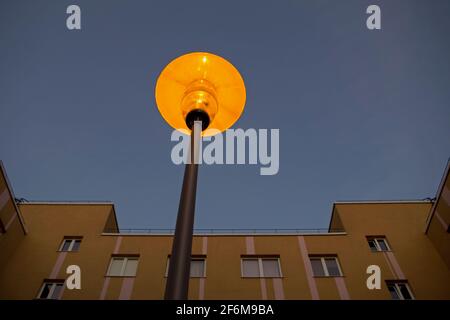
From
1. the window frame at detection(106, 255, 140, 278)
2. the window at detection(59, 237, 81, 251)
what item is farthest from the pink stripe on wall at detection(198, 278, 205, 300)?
the window at detection(59, 237, 81, 251)

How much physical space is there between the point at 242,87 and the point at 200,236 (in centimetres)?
1219

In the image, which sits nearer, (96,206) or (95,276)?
(95,276)

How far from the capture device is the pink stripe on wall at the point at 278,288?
39.9ft

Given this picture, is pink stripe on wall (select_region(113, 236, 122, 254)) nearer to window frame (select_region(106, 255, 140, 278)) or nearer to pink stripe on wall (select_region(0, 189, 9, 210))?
window frame (select_region(106, 255, 140, 278))

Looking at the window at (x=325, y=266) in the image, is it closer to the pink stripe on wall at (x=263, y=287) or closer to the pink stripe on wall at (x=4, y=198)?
the pink stripe on wall at (x=263, y=287)

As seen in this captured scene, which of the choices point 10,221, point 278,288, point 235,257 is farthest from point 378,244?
point 10,221

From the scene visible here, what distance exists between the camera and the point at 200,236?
49.4 feet

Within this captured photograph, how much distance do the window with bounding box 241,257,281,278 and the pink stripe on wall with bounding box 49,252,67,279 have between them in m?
7.87

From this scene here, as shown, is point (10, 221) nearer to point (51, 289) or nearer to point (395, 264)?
point (51, 289)

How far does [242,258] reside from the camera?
14141 mm

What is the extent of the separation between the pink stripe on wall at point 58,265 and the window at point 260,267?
7871mm

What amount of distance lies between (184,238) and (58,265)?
45.1 feet
